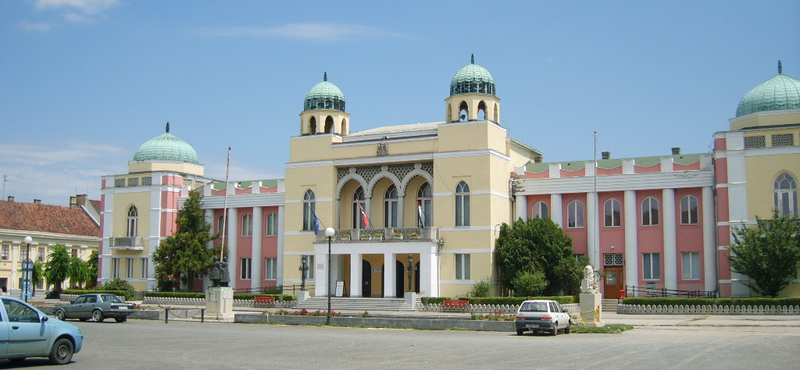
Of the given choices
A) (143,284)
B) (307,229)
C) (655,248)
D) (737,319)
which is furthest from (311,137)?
(737,319)

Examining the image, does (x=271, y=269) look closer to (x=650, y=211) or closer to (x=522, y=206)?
(x=522, y=206)

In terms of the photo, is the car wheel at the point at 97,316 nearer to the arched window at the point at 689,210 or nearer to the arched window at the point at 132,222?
the arched window at the point at 132,222

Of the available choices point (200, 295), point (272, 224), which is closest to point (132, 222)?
point (272, 224)

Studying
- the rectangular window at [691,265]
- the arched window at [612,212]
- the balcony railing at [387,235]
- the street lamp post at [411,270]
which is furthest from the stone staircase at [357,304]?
the rectangular window at [691,265]

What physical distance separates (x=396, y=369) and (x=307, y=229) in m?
35.5

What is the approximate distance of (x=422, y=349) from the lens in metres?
21.3

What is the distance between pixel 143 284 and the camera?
2279 inches

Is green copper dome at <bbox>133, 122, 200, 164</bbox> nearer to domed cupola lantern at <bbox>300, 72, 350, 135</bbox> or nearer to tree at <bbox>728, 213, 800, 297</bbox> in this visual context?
domed cupola lantern at <bbox>300, 72, 350, 135</bbox>

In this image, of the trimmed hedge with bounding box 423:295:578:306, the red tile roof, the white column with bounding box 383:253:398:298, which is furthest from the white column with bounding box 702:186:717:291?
the red tile roof

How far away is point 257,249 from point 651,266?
2612 centimetres

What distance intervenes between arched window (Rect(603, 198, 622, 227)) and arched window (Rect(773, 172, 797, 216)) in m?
8.57

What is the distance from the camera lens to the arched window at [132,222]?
2334 inches

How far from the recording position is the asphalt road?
17.6m

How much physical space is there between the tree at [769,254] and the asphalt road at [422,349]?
11497 millimetres
